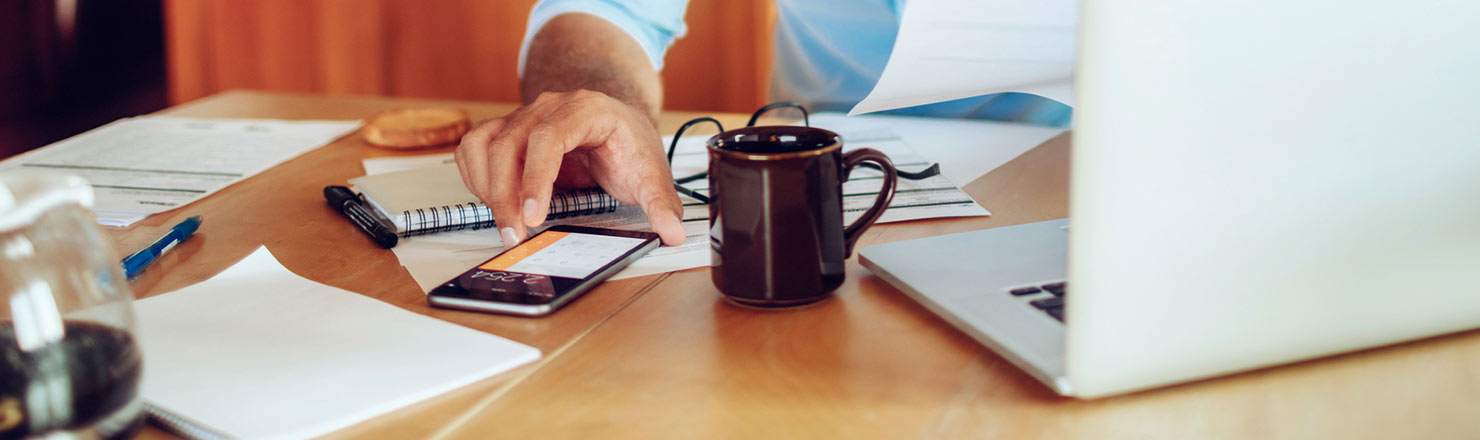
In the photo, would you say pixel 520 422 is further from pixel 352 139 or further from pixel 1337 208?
pixel 352 139

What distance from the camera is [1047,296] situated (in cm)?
54

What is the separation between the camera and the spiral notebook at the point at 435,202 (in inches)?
29.6

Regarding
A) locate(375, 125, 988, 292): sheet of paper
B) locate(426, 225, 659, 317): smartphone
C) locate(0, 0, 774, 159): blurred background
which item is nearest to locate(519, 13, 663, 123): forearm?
locate(375, 125, 988, 292): sheet of paper

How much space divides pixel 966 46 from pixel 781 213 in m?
0.39

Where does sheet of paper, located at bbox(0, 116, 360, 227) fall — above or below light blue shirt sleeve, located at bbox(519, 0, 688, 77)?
below

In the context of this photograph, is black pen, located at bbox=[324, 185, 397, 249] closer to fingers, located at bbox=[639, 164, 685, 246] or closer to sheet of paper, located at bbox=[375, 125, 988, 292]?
sheet of paper, located at bbox=[375, 125, 988, 292]

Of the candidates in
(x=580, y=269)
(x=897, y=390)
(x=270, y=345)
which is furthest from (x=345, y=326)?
(x=897, y=390)

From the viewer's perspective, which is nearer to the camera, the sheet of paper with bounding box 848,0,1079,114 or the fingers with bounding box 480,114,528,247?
the fingers with bounding box 480,114,528,247

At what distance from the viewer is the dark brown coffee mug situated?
548mm

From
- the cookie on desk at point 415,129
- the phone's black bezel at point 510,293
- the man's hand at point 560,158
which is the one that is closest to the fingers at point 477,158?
the man's hand at point 560,158

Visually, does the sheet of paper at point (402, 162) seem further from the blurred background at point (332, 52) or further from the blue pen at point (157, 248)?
the blurred background at point (332, 52)

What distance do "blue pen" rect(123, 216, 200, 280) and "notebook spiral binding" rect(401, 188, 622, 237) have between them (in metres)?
0.16

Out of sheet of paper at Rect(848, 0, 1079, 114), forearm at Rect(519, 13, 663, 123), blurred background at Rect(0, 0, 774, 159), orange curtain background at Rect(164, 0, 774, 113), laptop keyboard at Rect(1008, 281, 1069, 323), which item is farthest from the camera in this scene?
orange curtain background at Rect(164, 0, 774, 113)

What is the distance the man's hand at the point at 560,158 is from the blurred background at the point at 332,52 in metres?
1.37
